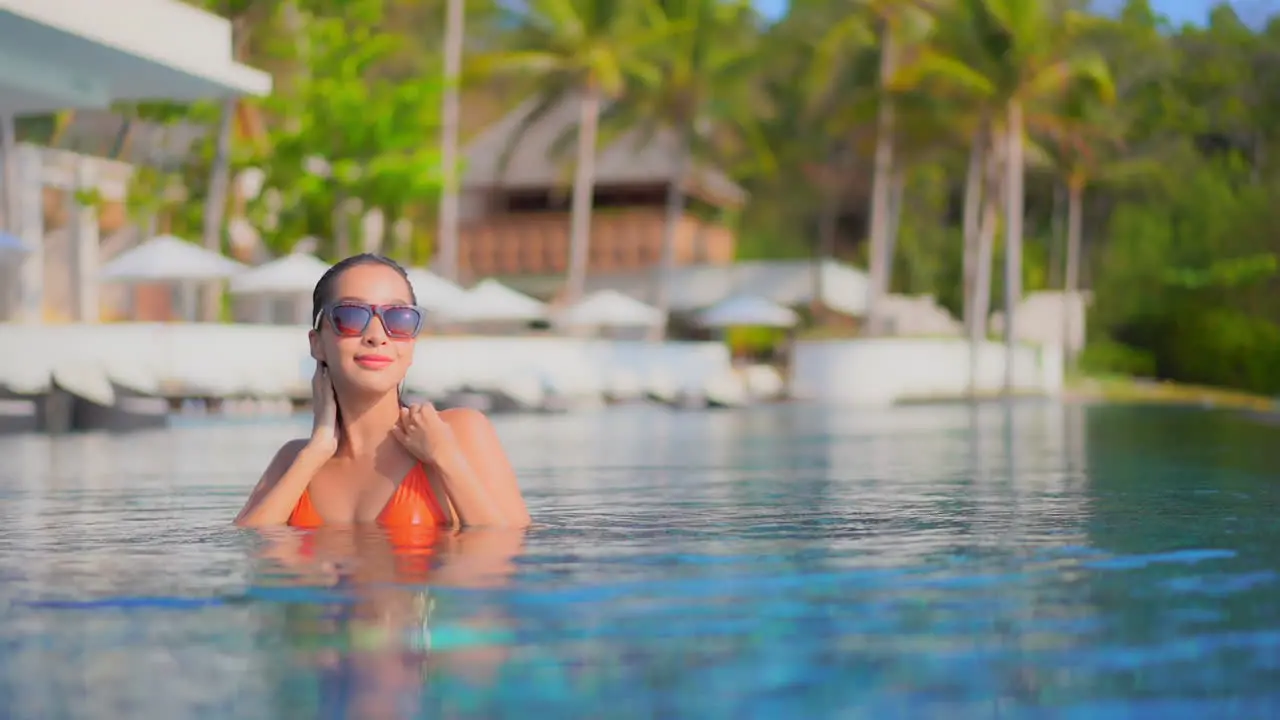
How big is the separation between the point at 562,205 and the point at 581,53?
37.3 feet

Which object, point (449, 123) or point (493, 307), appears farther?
point (449, 123)

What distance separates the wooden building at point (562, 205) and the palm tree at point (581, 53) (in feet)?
15.8

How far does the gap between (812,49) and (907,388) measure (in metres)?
11.1

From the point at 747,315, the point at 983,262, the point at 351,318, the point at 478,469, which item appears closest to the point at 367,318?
the point at 351,318

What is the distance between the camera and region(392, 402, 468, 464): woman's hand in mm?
5648

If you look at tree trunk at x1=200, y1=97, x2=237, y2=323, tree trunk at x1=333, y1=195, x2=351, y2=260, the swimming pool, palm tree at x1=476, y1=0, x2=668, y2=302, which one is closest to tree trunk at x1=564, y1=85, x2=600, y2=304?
palm tree at x1=476, y1=0, x2=668, y2=302

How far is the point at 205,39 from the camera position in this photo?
2031cm

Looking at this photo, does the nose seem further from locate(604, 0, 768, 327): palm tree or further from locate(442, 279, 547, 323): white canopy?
locate(604, 0, 768, 327): palm tree

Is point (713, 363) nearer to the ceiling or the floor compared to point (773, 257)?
nearer to the floor

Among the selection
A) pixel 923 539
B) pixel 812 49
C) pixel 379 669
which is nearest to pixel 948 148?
pixel 812 49

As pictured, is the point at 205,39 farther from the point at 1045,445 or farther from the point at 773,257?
the point at 773,257

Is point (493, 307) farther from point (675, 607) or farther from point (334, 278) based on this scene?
point (675, 607)

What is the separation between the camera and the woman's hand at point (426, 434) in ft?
18.5

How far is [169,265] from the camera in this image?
28125 millimetres
